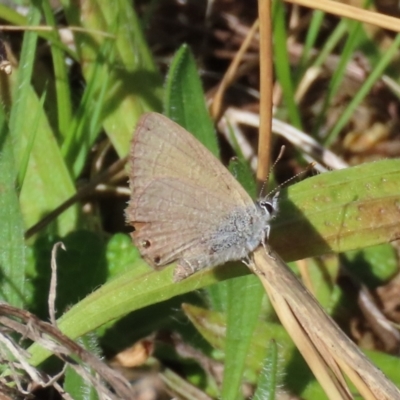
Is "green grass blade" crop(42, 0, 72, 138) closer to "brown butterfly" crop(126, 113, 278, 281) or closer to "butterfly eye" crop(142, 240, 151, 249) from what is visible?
"brown butterfly" crop(126, 113, 278, 281)

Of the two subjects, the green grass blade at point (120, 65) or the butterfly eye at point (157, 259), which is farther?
the green grass blade at point (120, 65)

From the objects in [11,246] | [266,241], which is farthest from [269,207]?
[11,246]

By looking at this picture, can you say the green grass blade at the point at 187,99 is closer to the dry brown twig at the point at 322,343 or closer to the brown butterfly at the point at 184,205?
the brown butterfly at the point at 184,205

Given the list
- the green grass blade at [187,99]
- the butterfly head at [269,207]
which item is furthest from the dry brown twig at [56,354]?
the green grass blade at [187,99]

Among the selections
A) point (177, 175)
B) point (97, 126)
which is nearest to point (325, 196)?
point (177, 175)

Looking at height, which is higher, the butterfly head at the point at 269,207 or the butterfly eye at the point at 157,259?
the butterfly head at the point at 269,207

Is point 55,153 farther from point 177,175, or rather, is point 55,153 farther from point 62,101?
point 177,175

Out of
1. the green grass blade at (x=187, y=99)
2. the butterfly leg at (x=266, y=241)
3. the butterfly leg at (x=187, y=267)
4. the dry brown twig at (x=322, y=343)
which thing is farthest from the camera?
the green grass blade at (x=187, y=99)

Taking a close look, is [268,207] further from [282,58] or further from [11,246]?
[282,58]

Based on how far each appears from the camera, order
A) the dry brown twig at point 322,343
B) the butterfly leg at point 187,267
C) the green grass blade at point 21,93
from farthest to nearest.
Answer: the green grass blade at point 21,93, the butterfly leg at point 187,267, the dry brown twig at point 322,343
